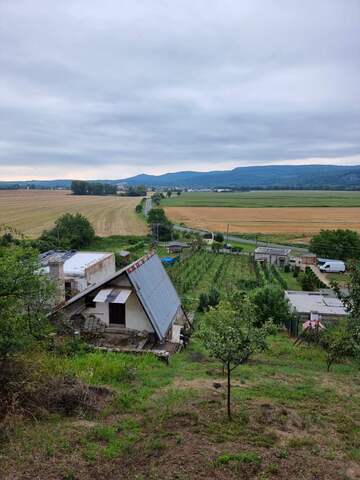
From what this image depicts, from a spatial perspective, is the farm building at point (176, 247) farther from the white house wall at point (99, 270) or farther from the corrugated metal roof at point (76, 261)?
the corrugated metal roof at point (76, 261)

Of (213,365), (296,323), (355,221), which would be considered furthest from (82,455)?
Answer: (355,221)

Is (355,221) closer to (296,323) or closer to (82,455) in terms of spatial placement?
(296,323)

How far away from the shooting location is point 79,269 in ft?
75.7

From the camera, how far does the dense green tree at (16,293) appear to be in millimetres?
8711

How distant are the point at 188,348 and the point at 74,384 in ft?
29.1

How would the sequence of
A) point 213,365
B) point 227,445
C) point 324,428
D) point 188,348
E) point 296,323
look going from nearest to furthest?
point 227,445 < point 324,428 < point 213,365 < point 188,348 < point 296,323

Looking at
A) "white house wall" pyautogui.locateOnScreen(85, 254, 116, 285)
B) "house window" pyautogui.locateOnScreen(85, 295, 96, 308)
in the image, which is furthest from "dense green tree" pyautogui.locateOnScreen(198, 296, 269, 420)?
"white house wall" pyautogui.locateOnScreen(85, 254, 116, 285)

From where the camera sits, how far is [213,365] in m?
14.2

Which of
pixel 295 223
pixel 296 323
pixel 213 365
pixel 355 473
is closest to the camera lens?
pixel 355 473

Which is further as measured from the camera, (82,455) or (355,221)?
(355,221)

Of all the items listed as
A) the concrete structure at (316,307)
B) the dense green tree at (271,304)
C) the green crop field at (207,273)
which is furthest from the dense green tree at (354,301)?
the green crop field at (207,273)

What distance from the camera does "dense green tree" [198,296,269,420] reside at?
8.80 metres

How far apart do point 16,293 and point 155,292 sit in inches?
362

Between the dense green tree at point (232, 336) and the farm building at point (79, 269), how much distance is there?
1123 cm
